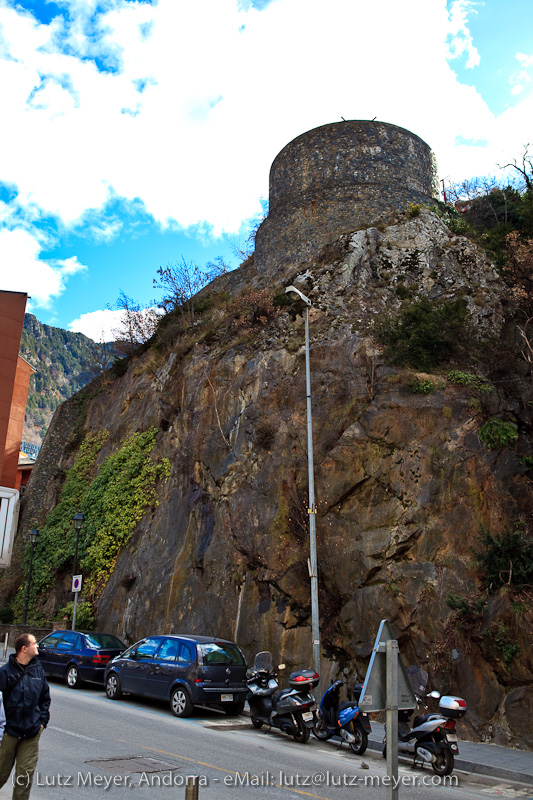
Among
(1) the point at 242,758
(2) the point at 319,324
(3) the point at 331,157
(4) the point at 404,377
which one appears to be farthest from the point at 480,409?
(3) the point at 331,157

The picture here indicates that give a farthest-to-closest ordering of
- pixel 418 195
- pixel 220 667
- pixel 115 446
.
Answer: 1. pixel 115 446
2. pixel 418 195
3. pixel 220 667

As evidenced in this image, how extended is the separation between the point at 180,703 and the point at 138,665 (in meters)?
1.49

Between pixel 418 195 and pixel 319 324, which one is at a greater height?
pixel 418 195

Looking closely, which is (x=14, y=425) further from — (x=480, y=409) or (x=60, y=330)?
(x=60, y=330)

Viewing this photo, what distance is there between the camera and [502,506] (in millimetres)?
12016

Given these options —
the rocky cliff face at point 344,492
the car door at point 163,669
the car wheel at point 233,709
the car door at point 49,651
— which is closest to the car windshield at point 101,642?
the car door at point 49,651

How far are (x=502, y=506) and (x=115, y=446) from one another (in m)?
16.7

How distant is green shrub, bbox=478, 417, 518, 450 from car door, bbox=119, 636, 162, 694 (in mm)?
8018

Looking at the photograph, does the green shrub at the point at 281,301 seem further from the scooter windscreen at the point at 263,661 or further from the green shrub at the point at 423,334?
the scooter windscreen at the point at 263,661

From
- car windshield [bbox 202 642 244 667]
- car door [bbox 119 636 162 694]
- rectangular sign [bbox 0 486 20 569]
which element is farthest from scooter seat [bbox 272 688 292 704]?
rectangular sign [bbox 0 486 20 569]

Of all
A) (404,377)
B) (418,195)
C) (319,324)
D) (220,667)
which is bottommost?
(220,667)

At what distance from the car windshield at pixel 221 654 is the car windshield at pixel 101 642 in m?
4.12

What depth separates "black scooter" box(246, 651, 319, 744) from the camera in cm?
904

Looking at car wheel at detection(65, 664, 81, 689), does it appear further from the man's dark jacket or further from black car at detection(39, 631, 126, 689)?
the man's dark jacket
